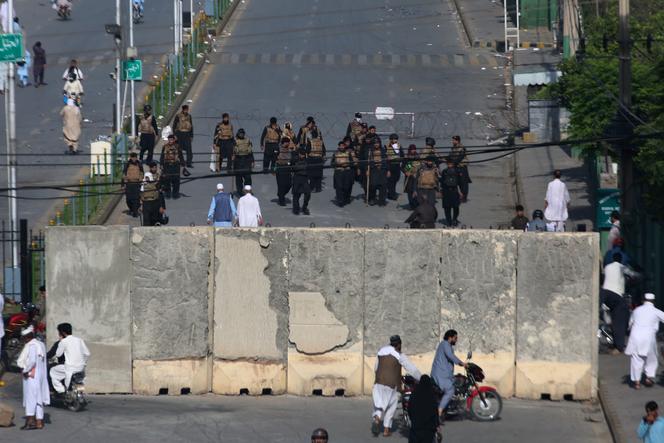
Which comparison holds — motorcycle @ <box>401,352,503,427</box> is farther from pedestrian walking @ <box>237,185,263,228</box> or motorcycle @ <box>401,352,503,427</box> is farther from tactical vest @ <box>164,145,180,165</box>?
tactical vest @ <box>164,145,180,165</box>

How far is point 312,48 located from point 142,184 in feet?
84.8

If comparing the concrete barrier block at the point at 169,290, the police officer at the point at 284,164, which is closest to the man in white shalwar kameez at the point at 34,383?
the concrete barrier block at the point at 169,290

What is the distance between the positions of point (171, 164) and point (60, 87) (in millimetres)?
16245

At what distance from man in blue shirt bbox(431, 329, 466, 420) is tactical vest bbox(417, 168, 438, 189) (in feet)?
35.6

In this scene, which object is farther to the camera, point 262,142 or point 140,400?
point 262,142

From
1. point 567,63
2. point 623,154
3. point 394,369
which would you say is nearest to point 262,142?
point 567,63

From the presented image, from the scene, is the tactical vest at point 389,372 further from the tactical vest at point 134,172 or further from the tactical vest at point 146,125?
the tactical vest at point 146,125

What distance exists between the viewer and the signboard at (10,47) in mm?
27375

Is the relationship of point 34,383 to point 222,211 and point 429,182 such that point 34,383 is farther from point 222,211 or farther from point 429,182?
point 429,182

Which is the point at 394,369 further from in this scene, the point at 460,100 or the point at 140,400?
the point at 460,100

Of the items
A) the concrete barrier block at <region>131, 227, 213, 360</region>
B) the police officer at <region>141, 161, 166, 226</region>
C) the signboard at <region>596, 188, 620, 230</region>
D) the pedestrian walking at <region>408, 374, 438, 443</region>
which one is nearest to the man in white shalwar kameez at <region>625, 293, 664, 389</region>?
the pedestrian walking at <region>408, 374, 438, 443</region>

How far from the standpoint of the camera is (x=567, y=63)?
3625 centimetres

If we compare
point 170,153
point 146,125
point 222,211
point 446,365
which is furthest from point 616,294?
point 146,125

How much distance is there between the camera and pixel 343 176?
32875mm
